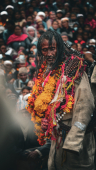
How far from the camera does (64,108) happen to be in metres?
2.44

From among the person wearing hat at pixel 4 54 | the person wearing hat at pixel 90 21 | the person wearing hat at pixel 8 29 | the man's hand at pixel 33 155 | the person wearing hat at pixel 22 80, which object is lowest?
the person wearing hat at pixel 22 80

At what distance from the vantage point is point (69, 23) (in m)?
10.1

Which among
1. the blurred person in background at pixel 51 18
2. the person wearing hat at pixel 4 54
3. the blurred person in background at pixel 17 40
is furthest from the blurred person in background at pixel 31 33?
the person wearing hat at pixel 4 54

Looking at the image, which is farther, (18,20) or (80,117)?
(18,20)

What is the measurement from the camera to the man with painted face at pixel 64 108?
2.25m

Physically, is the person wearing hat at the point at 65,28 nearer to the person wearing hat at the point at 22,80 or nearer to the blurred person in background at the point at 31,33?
the blurred person in background at the point at 31,33

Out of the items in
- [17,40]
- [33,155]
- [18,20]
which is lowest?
[33,155]

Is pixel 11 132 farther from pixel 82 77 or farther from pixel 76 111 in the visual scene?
pixel 82 77

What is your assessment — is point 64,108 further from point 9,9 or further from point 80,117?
point 9,9

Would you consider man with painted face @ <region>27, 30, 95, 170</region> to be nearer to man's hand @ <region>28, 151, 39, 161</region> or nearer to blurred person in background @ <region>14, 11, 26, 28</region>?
man's hand @ <region>28, 151, 39, 161</region>

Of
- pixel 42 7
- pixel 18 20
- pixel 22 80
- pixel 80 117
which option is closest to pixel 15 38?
pixel 18 20

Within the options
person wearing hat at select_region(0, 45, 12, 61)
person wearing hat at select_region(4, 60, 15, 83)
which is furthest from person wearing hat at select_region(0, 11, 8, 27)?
person wearing hat at select_region(4, 60, 15, 83)

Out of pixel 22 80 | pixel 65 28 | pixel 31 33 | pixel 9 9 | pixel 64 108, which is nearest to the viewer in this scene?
pixel 64 108

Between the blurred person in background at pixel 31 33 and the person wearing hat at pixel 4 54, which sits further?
the blurred person in background at pixel 31 33
